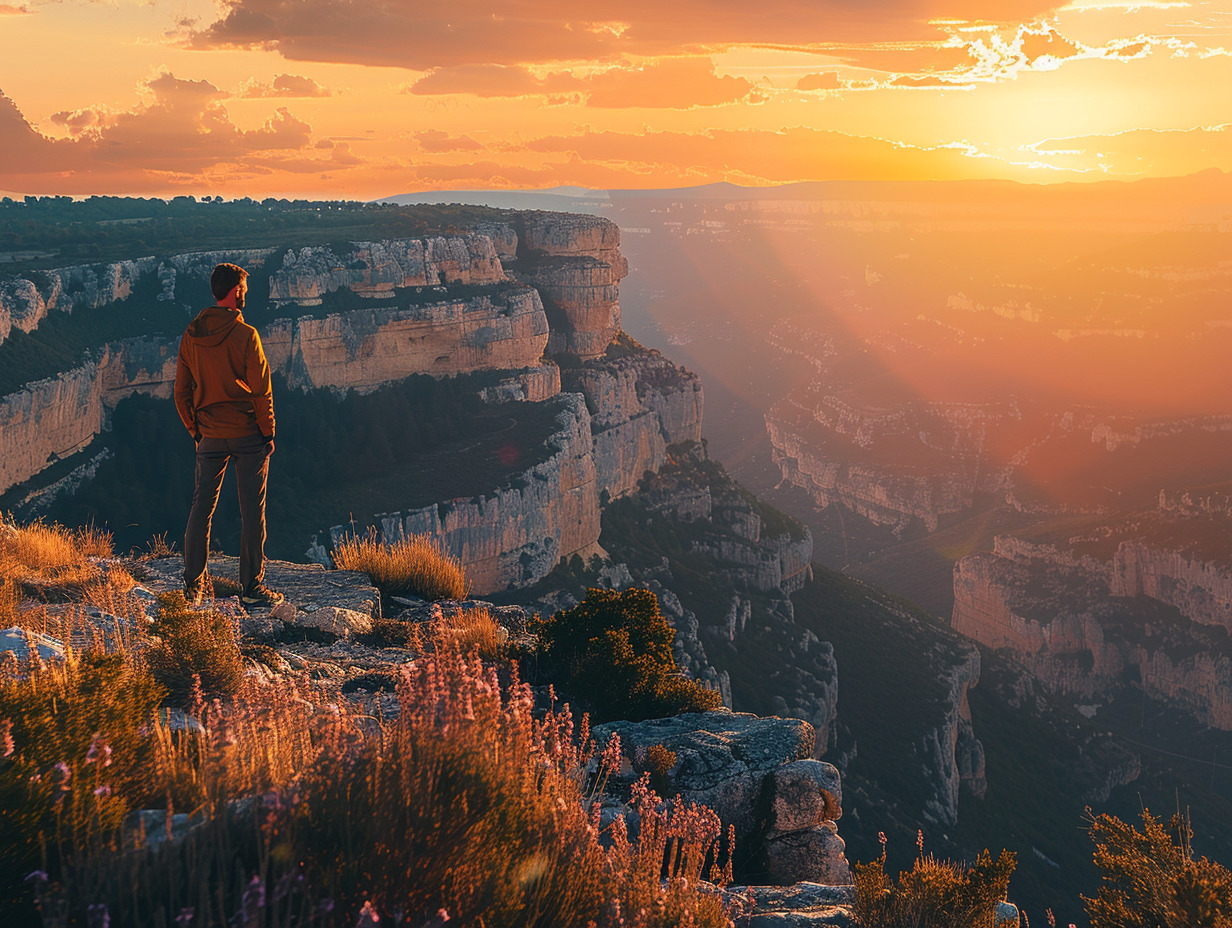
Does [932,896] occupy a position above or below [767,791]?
above

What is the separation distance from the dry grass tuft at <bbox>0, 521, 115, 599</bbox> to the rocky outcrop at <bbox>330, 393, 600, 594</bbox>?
34834 millimetres

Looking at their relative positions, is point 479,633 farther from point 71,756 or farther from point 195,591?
point 71,756

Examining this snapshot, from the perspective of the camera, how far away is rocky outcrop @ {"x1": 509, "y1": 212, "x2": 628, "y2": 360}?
87875 mm

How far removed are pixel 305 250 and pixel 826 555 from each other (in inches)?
3426

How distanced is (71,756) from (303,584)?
402 inches

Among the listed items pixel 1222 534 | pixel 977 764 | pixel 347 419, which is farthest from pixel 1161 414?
pixel 347 419

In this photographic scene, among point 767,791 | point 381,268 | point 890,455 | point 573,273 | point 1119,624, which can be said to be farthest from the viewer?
point 890,455

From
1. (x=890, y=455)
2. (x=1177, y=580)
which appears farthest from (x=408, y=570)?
(x=890, y=455)

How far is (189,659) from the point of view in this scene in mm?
8070

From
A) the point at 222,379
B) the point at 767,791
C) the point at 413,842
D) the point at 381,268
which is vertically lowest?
the point at 767,791

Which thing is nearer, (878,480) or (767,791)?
(767,791)

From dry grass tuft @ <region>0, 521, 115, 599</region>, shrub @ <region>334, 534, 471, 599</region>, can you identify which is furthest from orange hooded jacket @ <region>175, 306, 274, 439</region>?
shrub @ <region>334, 534, 471, 599</region>

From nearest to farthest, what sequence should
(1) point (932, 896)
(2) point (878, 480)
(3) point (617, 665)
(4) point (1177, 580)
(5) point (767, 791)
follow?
(1) point (932, 896)
(5) point (767, 791)
(3) point (617, 665)
(4) point (1177, 580)
(2) point (878, 480)

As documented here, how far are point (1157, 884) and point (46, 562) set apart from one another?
1287 centimetres
